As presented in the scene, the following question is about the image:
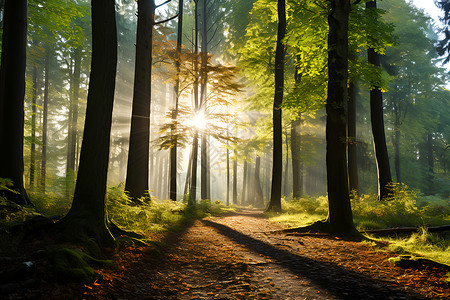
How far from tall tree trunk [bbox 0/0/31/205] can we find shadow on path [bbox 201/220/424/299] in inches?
249

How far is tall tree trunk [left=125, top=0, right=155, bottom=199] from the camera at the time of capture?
30.1ft

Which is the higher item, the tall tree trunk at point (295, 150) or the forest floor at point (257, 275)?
the tall tree trunk at point (295, 150)

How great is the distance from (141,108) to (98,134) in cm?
503

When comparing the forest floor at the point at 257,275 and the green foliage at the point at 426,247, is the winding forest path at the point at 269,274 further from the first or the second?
the green foliage at the point at 426,247

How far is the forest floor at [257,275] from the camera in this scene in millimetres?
2975

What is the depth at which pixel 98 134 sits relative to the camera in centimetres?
464

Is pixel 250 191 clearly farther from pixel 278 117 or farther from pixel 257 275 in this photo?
pixel 257 275

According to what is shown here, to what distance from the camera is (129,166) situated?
29.7 feet

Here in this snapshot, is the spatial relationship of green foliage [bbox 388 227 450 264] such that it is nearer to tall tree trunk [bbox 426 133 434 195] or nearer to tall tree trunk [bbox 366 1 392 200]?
tall tree trunk [bbox 366 1 392 200]

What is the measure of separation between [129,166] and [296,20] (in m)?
7.68

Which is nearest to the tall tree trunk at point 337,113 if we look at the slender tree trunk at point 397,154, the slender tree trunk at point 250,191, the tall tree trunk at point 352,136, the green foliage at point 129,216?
the green foliage at point 129,216

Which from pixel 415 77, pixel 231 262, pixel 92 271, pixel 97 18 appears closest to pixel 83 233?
pixel 92 271

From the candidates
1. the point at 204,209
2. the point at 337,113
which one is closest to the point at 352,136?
the point at 337,113

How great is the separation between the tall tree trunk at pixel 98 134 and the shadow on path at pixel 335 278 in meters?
3.14
